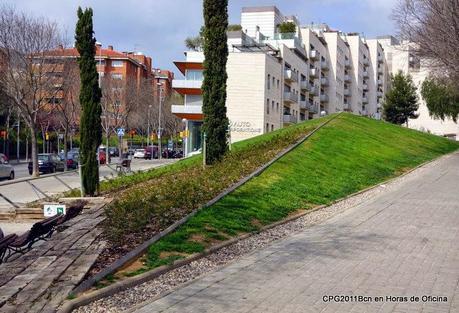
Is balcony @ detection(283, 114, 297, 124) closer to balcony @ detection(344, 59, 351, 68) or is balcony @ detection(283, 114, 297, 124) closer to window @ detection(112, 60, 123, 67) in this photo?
balcony @ detection(344, 59, 351, 68)

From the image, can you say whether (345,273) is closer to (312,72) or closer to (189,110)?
(189,110)

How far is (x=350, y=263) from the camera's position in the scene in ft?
27.5

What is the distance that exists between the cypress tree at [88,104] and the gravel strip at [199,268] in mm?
6627

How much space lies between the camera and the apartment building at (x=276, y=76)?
194 ft

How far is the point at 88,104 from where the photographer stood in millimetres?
16375

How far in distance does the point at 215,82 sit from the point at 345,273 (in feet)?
41.1

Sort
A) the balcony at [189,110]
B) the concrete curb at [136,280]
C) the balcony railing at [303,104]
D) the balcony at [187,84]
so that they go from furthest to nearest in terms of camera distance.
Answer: the balcony railing at [303,104] < the balcony at [189,110] < the balcony at [187,84] < the concrete curb at [136,280]

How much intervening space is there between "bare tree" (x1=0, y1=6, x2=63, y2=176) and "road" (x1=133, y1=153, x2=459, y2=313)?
24.9 m

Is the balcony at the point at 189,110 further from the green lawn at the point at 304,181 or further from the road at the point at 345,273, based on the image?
the road at the point at 345,273

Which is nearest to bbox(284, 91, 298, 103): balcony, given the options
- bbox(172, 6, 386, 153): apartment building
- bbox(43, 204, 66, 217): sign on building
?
bbox(172, 6, 386, 153): apartment building

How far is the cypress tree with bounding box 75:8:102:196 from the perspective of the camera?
1627 cm

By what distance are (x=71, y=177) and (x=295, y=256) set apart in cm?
1607

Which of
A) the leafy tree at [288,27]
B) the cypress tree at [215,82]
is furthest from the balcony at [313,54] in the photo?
the cypress tree at [215,82]

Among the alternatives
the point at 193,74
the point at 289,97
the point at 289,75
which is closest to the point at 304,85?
the point at 289,97
